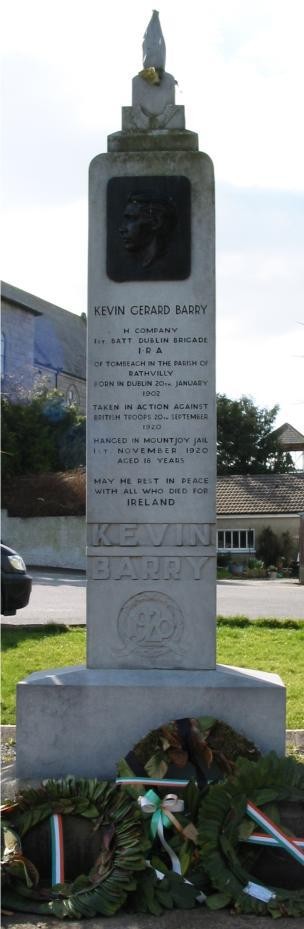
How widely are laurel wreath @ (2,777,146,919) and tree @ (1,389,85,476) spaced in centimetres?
2600

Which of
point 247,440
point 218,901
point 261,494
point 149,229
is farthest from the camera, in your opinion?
point 247,440

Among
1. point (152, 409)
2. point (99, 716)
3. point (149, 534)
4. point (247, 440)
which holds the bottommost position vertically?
point (99, 716)

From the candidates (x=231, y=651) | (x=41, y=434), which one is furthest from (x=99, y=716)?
(x=41, y=434)

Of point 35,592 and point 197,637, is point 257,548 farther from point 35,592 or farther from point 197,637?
point 197,637

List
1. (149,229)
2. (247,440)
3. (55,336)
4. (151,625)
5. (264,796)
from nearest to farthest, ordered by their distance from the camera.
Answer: (264,796)
(151,625)
(149,229)
(247,440)
(55,336)

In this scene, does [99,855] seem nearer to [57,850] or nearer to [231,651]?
[57,850]

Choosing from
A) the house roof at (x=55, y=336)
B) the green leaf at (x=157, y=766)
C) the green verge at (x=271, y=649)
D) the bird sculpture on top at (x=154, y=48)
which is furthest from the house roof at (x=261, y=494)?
the green leaf at (x=157, y=766)

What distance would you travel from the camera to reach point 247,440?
173 feet

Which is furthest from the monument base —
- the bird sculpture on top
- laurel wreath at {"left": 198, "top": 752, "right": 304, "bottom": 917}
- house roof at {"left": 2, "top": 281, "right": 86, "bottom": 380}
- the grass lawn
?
house roof at {"left": 2, "top": 281, "right": 86, "bottom": 380}

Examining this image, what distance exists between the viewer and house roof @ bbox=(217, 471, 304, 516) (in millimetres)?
42156

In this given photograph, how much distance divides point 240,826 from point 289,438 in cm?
5345

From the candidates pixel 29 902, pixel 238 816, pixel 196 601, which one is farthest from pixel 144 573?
pixel 29 902

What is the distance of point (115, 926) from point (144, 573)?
1.83m

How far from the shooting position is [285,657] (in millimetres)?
9328
